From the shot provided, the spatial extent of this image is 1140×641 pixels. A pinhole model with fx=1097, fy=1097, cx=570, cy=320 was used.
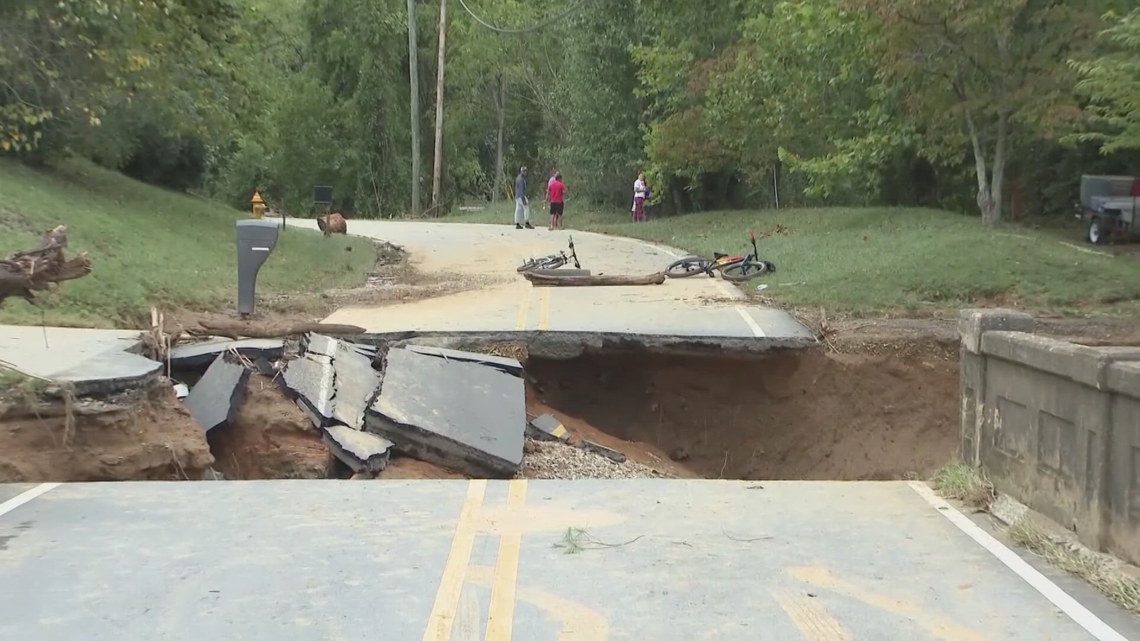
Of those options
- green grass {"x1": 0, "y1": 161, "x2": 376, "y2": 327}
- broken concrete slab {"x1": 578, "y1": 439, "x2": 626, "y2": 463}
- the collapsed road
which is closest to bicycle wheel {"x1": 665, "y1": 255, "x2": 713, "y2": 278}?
the collapsed road

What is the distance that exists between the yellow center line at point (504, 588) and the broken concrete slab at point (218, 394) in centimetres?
371

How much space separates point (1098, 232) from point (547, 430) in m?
16.6

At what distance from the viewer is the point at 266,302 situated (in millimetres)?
15812

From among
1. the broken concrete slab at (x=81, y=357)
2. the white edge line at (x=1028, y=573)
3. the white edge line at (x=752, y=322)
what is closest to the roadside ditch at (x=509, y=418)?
the broken concrete slab at (x=81, y=357)

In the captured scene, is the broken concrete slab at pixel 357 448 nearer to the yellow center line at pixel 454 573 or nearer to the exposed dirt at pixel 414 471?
the exposed dirt at pixel 414 471

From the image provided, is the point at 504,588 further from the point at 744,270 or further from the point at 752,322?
the point at 744,270

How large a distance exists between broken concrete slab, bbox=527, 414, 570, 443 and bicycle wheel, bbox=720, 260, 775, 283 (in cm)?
769

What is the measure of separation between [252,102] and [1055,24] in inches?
670

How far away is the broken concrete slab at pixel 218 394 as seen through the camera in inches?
377

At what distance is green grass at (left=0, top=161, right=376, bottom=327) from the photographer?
518 inches

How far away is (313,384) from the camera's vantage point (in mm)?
10016

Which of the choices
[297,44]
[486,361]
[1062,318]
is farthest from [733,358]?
[297,44]

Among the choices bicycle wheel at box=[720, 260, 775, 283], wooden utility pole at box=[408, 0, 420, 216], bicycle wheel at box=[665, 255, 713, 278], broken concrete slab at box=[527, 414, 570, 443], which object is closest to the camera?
broken concrete slab at box=[527, 414, 570, 443]

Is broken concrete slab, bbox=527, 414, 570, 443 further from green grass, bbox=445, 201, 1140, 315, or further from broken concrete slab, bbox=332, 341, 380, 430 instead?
green grass, bbox=445, 201, 1140, 315
